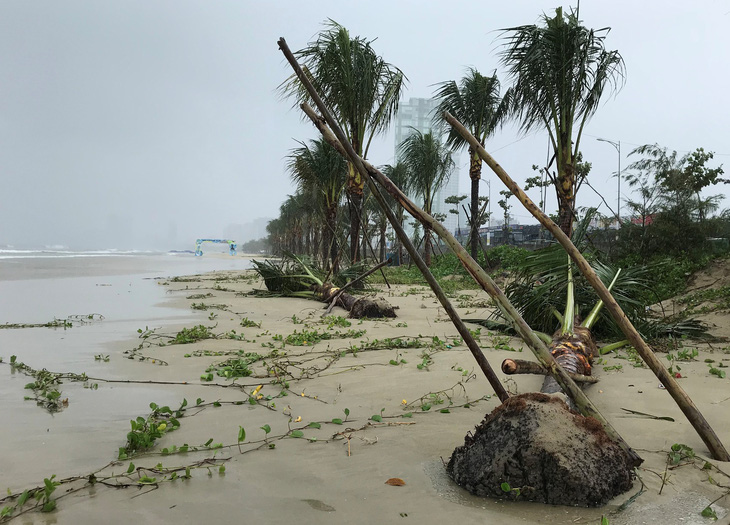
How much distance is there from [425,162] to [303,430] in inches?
845

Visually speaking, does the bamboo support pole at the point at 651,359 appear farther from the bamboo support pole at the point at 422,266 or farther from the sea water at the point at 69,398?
the sea water at the point at 69,398

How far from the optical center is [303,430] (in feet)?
9.21

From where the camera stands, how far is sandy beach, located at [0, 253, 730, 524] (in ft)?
6.31

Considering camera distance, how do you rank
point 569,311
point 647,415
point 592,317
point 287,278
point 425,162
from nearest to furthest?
point 647,415 < point 569,311 < point 592,317 < point 287,278 < point 425,162

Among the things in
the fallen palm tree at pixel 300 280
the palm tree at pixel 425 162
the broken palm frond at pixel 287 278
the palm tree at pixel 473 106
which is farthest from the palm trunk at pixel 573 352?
the palm tree at pixel 425 162

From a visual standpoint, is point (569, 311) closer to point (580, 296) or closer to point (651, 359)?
point (580, 296)

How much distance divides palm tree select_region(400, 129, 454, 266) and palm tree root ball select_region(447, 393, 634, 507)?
66.8 feet

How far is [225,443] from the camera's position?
2.59 meters

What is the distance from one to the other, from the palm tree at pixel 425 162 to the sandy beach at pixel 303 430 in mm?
18260

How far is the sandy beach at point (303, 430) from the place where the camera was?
6.31ft

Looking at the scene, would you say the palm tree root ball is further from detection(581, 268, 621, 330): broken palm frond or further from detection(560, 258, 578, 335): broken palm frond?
detection(581, 268, 621, 330): broken palm frond

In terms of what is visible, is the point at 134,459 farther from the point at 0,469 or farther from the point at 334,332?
the point at 334,332

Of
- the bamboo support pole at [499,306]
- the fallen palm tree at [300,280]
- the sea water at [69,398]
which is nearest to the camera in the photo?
the bamboo support pole at [499,306]

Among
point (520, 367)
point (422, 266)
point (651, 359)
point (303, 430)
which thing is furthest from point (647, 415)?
point (303, 430)
